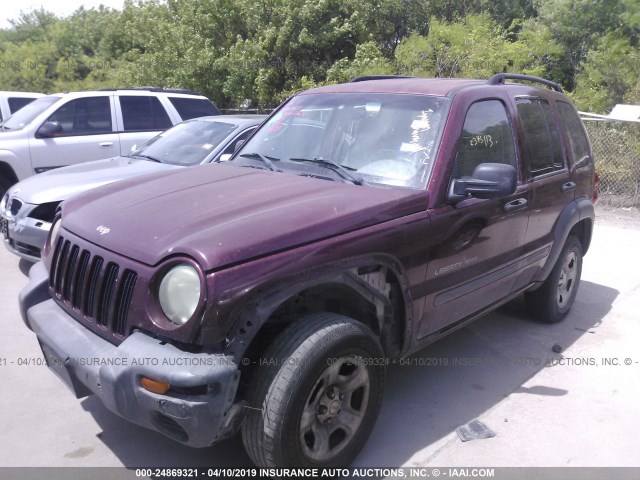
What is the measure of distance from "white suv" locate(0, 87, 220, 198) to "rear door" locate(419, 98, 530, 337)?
6.05m

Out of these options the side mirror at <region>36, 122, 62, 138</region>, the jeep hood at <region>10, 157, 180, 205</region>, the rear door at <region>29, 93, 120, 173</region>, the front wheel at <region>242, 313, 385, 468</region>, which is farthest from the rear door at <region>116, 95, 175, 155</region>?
the front wheel at <region>242, 313, 385, 468</region>

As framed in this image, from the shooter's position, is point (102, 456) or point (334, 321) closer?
point (334, 321)

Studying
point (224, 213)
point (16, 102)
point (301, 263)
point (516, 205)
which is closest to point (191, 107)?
point (16, 102)

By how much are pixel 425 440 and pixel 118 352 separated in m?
1.85

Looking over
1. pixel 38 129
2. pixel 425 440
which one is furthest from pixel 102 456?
pixel 38 129

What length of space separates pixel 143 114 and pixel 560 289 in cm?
641

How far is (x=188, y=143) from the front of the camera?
22.2 feet

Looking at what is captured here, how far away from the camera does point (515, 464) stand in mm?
3227

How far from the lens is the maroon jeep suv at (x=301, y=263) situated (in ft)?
8.26

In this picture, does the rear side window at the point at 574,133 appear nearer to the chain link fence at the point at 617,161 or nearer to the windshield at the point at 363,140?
the windshield at the point at 363,140

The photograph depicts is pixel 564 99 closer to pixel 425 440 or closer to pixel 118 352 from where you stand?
pixel 425 440

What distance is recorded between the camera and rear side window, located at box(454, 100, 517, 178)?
364 centimetres

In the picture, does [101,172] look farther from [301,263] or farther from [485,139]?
[301,263]

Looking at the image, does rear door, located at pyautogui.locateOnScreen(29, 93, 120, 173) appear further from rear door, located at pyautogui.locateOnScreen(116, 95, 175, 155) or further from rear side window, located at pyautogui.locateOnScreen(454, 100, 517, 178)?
rear side window, located at pyautogui.locateOnScreen(454, 100, 517, 178)
